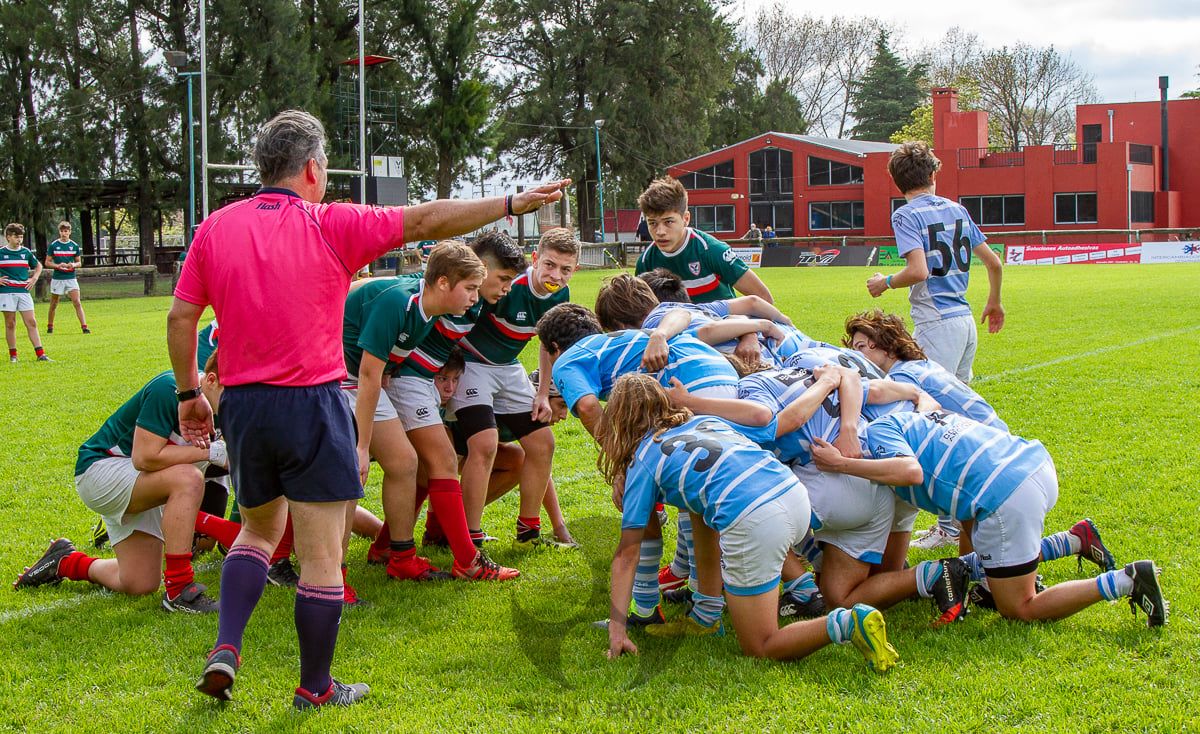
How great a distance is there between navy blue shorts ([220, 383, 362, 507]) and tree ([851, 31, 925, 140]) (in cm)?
7153

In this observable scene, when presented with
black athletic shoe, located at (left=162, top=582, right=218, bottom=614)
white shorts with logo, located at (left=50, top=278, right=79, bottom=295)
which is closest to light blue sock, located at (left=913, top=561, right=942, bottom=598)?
black athletic shoe, located at (left=162, top=582, right=218, bottom=614)

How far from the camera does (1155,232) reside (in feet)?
127

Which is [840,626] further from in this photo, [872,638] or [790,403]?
[790,403]

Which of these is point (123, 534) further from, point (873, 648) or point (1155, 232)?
point (1155, 232)

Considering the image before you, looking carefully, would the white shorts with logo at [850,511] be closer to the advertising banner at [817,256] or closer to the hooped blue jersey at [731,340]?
the hooped blue jersey at [731,340]

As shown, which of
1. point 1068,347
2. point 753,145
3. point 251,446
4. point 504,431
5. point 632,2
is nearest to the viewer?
point 251,446

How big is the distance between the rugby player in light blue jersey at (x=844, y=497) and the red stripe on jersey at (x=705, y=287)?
1868 millimetres

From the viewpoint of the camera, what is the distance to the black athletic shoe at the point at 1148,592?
379 centimetres

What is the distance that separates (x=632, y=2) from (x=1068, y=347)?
41571 mm

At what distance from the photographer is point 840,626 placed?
11.7 feet

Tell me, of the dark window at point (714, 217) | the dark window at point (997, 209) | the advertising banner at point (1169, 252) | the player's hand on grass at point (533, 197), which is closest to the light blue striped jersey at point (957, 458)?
the player's hand on grass at point (533, 197)

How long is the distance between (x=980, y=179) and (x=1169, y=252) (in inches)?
579

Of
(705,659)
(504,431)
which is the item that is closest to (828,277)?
(504,431)

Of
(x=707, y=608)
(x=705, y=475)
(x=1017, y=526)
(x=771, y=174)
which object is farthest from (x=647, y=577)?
(x=771, y=174)
